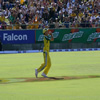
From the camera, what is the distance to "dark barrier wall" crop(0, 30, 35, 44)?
2997 centimetres

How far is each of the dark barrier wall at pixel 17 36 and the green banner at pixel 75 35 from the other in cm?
57

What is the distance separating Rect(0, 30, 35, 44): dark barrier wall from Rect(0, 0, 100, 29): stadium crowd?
18.4 inches

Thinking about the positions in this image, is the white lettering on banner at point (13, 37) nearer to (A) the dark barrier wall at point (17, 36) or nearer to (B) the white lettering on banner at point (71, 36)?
(A) the dark barrier wall at point (17, 36)

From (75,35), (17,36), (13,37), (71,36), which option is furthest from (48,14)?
(13,37)

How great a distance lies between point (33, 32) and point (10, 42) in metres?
2.00

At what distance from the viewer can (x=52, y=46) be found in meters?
31.6

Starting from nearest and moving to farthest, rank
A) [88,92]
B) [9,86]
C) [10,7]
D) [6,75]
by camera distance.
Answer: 1. [88,92]
2. [9,86]
3. [6,75]
4. [10,7]

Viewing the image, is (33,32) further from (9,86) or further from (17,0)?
(9,86)

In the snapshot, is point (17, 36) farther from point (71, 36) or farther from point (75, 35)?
point (75, 35)

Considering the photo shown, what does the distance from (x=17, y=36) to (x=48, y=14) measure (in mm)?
3221

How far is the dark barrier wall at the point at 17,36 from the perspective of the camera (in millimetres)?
29969

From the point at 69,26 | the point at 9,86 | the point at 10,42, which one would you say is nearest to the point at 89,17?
the point at 69,26

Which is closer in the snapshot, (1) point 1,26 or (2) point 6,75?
(2) point 6,75

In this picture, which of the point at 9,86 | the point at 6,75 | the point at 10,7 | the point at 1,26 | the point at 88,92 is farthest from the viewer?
the point at 10,7
